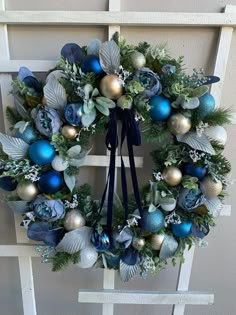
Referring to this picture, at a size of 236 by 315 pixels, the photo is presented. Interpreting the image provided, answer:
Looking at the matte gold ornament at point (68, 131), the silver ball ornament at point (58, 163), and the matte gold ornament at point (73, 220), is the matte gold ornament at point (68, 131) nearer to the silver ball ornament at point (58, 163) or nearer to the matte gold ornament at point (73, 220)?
the silver ball ornament at point (58, 163)

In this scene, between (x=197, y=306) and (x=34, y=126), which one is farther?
(x=197, y=306)

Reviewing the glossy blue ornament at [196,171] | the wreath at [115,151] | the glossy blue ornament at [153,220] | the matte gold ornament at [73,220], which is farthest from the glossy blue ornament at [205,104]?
the matte gold ornament at [73,220]

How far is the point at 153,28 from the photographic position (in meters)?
0.73

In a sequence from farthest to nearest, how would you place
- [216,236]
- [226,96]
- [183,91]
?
[216,236]
[226,96]
[183,91]

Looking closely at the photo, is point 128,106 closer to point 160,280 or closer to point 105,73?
point 105,73

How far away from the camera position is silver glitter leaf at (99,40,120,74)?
2.06ft

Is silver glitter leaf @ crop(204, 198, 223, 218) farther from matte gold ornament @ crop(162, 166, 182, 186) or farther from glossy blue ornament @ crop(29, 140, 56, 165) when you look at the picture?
glossy blue ornament @ crop(29, 140, 56, 165)

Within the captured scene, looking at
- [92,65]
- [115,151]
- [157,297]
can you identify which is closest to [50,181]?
[115,151]

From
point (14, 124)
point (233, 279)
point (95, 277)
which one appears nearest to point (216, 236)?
point (233, 279)

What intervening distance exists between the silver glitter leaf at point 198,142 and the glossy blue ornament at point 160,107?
0.21 feet

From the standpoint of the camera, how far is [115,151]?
691 millimetres

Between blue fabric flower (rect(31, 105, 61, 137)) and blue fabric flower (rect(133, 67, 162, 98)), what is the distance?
0.17m

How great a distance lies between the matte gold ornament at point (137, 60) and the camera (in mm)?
644

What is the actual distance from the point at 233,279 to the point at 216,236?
16cm
